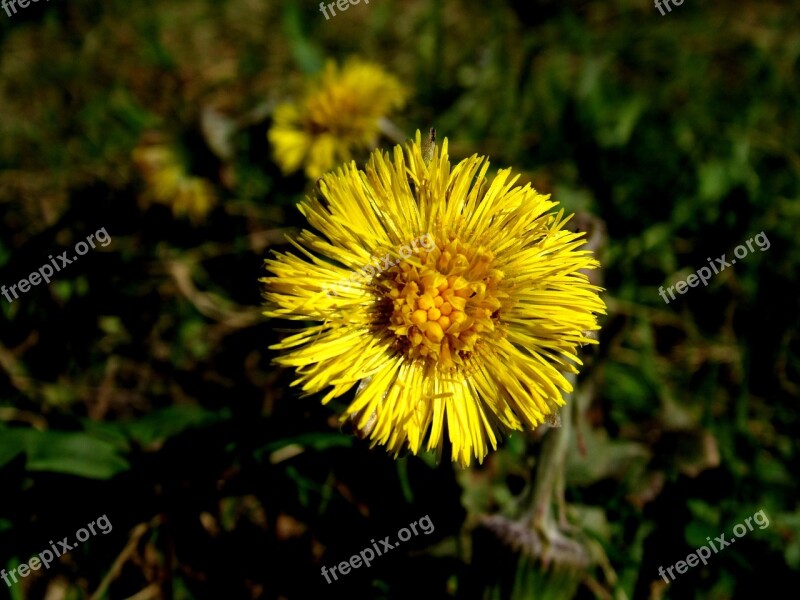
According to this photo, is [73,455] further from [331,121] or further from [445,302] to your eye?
[331,121]

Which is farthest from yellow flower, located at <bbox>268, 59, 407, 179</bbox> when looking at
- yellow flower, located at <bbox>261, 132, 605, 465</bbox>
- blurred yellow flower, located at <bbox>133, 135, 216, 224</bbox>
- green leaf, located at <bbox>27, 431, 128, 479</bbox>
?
green leaf, located at <bbox>27, 431, 128, 479</bbox>

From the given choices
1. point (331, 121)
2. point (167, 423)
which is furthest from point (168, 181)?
point (167, 423)

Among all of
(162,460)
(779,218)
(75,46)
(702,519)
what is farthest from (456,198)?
(75,46)

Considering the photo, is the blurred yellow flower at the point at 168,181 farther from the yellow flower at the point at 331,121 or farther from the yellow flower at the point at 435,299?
the yellow flower at the point at 435,299

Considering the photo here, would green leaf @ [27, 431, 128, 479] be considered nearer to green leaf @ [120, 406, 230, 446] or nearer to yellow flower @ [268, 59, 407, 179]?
green leaf @ [120, 406, 230, 446]

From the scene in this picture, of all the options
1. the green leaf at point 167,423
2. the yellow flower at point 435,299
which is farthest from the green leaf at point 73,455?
the yellow flower at point 435,299
